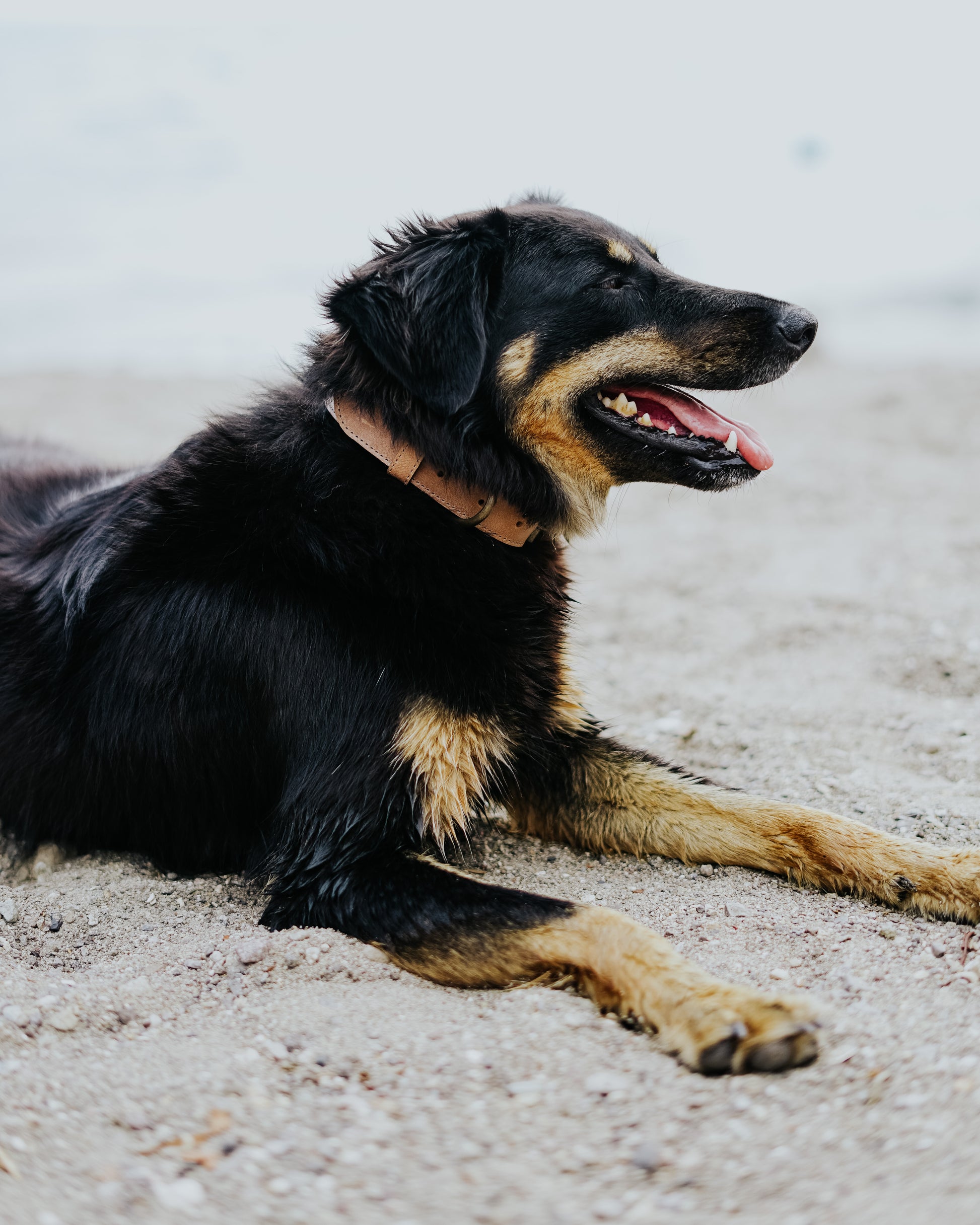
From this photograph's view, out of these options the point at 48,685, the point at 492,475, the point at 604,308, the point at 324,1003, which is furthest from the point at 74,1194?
the point at 604,308

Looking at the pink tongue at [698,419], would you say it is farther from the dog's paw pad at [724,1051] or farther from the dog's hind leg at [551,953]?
the dog's paw pad at [724,1051]

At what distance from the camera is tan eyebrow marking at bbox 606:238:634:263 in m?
3.25

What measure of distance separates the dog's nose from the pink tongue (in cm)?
30

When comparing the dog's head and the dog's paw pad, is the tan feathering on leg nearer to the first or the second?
the dog's paw pad

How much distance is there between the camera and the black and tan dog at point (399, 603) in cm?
290

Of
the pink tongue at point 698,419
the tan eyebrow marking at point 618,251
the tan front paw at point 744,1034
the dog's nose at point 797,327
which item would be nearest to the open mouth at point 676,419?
the pink tongue at point 698,419

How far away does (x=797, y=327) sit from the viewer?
329 centimetres

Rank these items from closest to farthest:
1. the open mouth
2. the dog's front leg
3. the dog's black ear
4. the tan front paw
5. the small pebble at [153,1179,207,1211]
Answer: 1. the small pebble at [153,1179,207,1211]
2. the tan front paw
3. the dog's front leg
4. the dog's black ear
5. the open mouth

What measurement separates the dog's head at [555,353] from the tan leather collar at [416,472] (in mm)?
48

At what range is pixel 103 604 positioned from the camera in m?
3.12

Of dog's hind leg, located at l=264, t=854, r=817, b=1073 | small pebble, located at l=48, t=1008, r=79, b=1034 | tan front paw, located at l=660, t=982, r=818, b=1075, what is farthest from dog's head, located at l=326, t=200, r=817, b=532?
small pebble, located at l=48, t=1008, r=79, b=1034

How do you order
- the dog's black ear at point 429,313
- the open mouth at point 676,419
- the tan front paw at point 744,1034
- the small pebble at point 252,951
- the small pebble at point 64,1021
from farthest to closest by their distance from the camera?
the open mouth at point 676,419 → the dog's black ear at point 429,313 → the small pebble at point 252,951 → the small pebble at point 64,1021 → the tan front paw at point 744,1034

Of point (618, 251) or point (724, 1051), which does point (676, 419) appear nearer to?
point (618, 251)

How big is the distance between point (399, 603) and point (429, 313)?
82 cm
